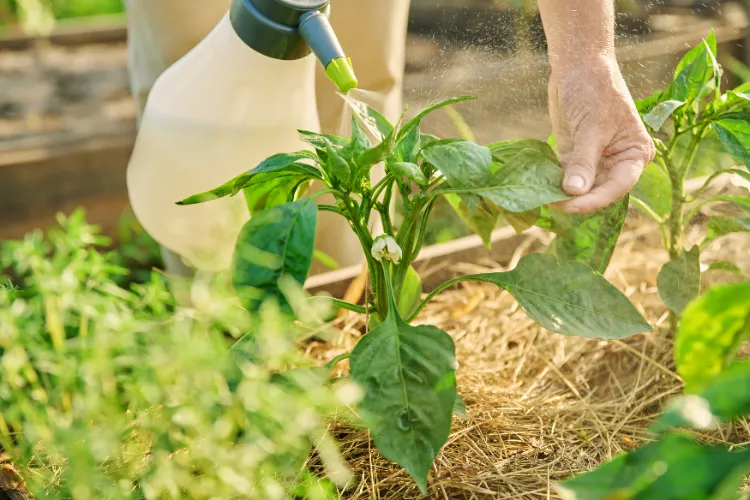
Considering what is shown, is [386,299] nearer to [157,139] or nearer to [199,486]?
[199,486]

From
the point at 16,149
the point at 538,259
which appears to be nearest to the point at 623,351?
the point at 538,259

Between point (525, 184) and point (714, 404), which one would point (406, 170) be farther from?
point (714, 404)

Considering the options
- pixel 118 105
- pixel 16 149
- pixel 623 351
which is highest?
pixel 623 351

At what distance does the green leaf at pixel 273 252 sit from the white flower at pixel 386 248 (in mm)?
87

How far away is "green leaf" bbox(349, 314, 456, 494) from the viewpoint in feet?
2.36

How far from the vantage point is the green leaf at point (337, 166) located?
80 cm

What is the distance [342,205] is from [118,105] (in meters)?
2.13

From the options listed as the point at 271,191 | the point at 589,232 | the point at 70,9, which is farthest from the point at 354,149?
the point at 70,9

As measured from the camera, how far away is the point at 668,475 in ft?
1.43

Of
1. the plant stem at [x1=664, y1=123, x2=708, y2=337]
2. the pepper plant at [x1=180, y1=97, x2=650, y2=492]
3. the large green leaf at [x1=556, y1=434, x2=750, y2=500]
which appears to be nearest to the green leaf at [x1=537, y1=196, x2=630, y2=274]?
the pepper plant at [x1=180, y1=97, x2=650, y2=492]

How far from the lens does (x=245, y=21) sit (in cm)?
97

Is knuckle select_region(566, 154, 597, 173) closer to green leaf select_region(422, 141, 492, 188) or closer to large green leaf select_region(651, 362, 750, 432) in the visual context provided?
green leaf select_region(422, 141, 492, 188)

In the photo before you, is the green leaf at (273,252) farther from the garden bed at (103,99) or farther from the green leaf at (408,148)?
the garden bed at (103,99)

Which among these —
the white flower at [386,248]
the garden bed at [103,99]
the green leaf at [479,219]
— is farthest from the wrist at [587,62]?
the white flower at [386,248]
